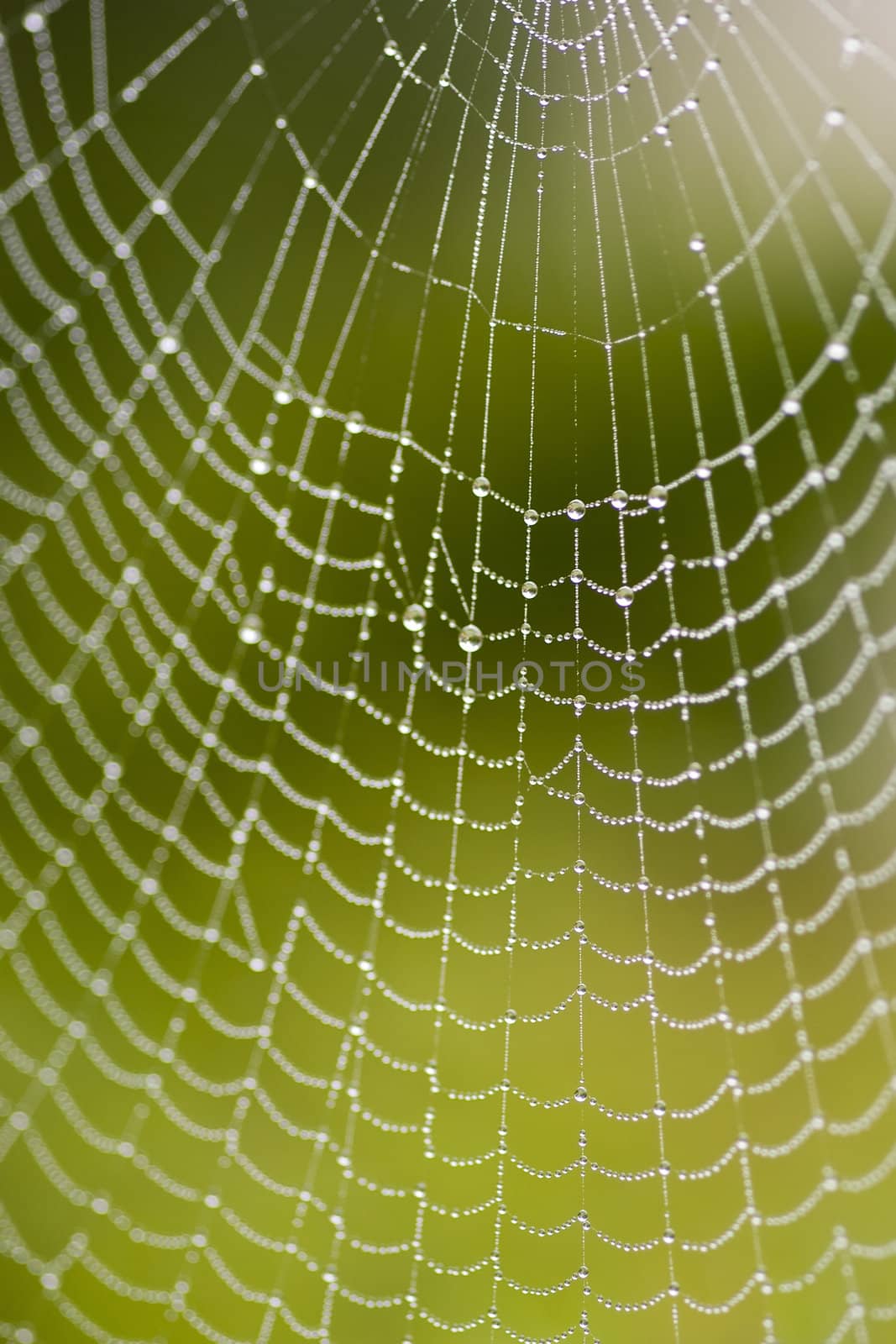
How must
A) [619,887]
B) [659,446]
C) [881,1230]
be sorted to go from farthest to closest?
[659,446] → [619,887] → [881,1230]

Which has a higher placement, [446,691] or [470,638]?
[470,638]

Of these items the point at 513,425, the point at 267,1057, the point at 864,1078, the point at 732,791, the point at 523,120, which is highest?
the point at 523,120

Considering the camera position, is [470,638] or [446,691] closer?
[470,638]

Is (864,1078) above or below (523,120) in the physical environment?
below

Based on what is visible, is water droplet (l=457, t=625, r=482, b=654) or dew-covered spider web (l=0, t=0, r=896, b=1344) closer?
water droplet (l=457, t=625, r=482, b=654)

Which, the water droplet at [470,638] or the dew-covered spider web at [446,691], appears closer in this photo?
the water droplet at [470,638]

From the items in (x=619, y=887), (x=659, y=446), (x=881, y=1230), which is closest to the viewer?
(x=881, y=1230)

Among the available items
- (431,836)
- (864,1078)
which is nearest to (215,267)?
(431,836)

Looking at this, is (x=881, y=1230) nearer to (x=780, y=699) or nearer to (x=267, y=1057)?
(x=780, y=699)
